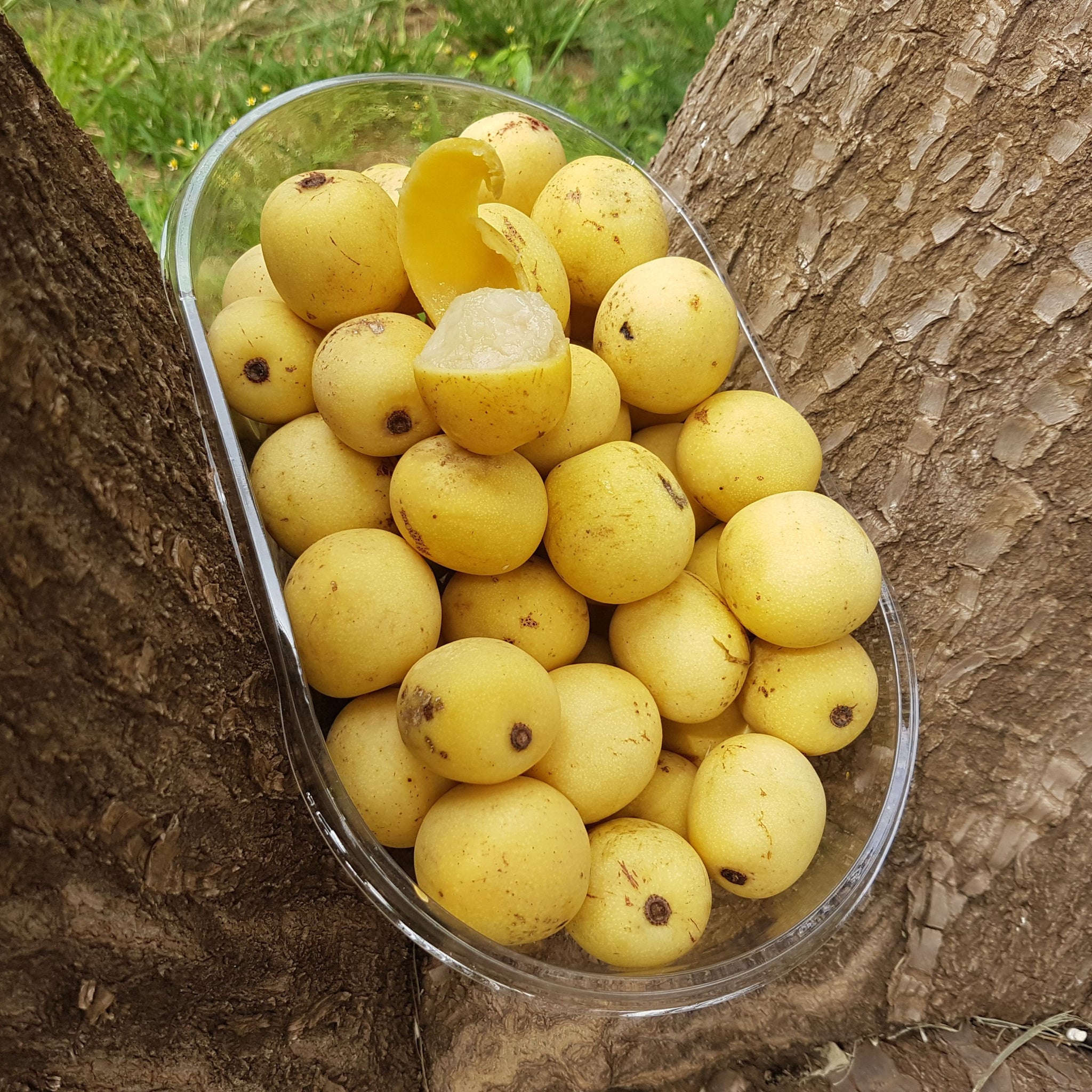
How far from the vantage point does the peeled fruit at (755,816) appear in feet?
3.49

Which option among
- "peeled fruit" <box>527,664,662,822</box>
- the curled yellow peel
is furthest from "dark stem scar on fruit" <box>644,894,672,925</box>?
the curled yellow peel

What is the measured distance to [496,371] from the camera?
905mm

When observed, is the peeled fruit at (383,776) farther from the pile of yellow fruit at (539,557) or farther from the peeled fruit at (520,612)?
the peeled fruit at (520,612)

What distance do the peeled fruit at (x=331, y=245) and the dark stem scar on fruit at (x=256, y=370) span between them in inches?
3.3

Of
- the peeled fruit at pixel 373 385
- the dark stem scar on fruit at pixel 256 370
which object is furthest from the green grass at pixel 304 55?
the peeled fruit at pixel 373 385

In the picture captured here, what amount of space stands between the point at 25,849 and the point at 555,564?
25.2 inches

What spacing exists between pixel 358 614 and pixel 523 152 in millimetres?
770

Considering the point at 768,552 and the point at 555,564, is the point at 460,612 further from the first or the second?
the point at 768,552

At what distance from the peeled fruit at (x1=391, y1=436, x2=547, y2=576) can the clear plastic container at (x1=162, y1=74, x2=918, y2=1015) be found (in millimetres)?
174

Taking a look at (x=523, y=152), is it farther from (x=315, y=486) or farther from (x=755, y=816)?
(x=755, y=816)

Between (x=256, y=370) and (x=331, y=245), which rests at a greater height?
(x=331, y=245)

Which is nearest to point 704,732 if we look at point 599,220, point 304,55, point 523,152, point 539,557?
point 539,557

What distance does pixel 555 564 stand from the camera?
1.12 meters

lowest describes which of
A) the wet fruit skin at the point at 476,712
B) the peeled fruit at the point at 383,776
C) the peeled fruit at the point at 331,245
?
the peeled fruit at the point at 383,776
